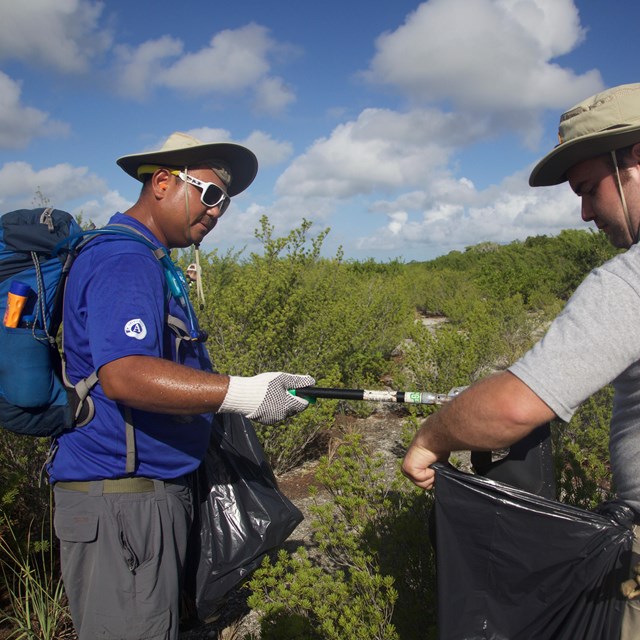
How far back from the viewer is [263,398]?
5.76 ft

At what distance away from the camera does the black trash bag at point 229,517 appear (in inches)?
85.0

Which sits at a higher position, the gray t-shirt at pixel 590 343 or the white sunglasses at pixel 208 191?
the white sunglasses at pixel 208 191

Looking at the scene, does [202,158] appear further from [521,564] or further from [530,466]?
[521,564]

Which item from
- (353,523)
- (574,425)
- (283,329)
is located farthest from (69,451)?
(574,425)

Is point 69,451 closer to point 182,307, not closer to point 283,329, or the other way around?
point 182,307

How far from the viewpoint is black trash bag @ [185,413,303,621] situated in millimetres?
2158

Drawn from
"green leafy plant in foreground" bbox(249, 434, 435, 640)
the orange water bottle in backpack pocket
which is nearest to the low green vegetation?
"green leafy plant in foreground" bbox(249, 434, 435, 640)

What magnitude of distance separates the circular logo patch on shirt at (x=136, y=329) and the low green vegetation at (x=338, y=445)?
3.80 feet

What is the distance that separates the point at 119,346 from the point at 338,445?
9.95 feet

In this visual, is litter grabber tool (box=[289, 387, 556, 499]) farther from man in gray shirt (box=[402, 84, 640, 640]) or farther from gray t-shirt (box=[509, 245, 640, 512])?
gray t-shirt (box=[509, 245, 640, 512])

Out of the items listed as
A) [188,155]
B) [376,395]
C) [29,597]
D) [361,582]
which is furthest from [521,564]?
[29,597]

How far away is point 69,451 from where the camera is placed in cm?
182

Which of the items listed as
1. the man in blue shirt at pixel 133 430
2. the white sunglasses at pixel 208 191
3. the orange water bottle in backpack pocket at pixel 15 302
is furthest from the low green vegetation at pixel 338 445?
the white sunglasses at pixel 208 191

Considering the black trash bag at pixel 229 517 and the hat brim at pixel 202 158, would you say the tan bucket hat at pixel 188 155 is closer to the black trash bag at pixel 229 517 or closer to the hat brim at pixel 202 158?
the hat brim at pixel 202 158
